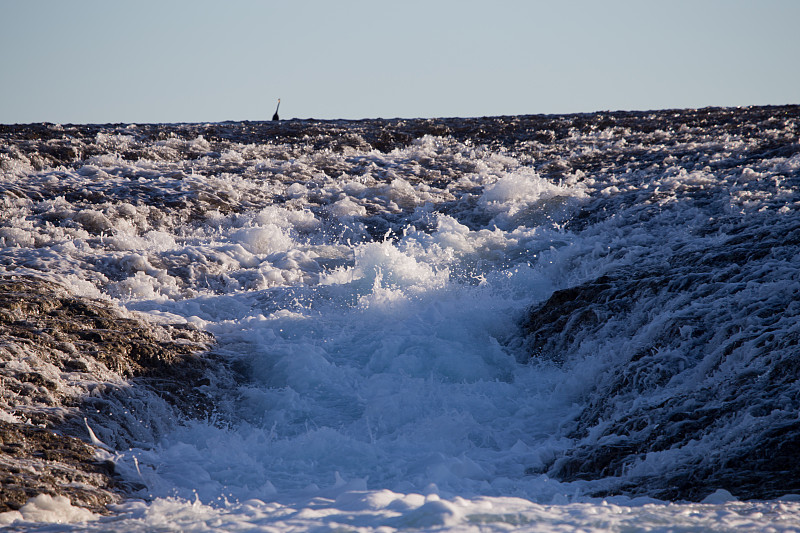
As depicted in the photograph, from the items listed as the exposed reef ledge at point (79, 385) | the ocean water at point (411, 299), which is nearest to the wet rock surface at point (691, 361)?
the ocean water at point (411, 299)

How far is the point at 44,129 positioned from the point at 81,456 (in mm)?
13809

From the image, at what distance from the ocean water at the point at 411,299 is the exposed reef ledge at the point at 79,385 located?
7.2 inches

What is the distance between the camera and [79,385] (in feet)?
21.3

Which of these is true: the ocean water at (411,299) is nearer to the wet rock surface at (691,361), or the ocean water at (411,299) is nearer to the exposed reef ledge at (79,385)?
the wet rock surface at (691,361)

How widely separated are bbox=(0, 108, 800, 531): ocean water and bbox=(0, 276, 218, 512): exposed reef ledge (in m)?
0.18

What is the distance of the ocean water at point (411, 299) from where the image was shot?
16.8 feet

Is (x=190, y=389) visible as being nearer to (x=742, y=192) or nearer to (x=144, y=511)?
(x=144, y=511)

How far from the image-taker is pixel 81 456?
5559 millimetres

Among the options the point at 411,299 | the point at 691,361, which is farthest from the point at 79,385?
the point at 691,361

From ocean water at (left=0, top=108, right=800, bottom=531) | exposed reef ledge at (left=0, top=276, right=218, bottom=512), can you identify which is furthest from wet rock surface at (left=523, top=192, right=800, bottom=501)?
exposed reef ledge at (left=0, top=276, right=218, bottom=512)

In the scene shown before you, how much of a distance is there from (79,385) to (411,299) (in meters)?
4.45

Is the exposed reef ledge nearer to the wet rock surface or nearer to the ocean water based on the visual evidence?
the ocean water

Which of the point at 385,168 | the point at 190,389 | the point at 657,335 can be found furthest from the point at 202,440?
the point at 385,168

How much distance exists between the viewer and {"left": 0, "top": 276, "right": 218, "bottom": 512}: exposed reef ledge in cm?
521
